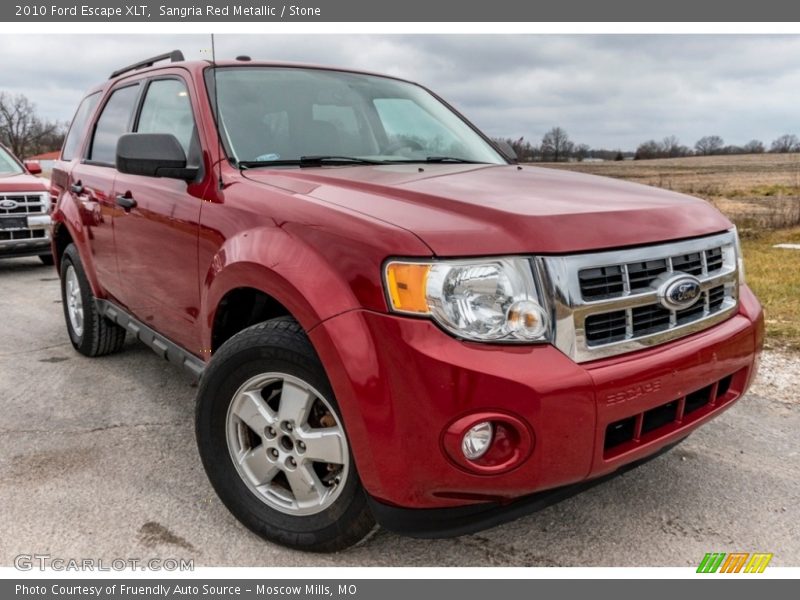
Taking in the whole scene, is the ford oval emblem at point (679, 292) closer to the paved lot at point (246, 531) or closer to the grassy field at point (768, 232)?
the paved lot at point (246, 531)

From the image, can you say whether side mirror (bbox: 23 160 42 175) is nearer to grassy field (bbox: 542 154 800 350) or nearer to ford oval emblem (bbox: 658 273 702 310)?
grassy field (bbox: 542 154 800 350)

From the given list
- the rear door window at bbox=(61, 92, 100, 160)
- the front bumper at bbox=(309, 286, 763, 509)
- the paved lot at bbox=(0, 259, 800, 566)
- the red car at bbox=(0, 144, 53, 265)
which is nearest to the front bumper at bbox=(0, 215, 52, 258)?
the red car at bbox=(0, 144, 53, 265)

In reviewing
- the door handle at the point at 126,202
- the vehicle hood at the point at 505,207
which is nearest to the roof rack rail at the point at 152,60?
the door handle at the point at 126,202

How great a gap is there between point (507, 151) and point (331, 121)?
1.14m

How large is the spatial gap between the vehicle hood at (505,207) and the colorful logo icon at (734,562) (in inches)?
45.4

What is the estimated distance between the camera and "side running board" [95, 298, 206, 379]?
3055 millimetres

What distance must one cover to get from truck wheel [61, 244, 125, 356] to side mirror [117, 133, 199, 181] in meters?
1.86

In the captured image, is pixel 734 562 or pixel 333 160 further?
pixel 333 160

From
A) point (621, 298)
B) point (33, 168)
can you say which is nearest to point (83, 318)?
point (621, 298)

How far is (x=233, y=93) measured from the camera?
120 inches

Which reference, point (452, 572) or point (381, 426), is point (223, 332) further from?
point (452, 572)

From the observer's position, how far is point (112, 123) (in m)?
4.21

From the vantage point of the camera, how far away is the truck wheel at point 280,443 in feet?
7.09

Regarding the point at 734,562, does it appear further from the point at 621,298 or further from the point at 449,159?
the point at 449,159
